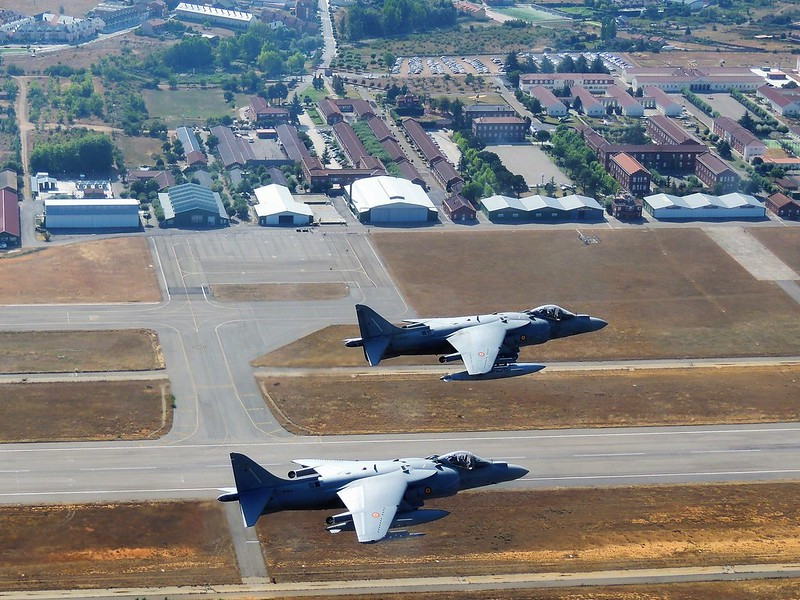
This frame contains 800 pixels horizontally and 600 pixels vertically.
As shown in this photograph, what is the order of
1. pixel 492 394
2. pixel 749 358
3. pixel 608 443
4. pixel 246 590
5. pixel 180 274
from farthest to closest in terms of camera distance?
pixel 180 274 < pixel 749 358 < pixel 492 394 < pixel 608 443 < pixel 246 590

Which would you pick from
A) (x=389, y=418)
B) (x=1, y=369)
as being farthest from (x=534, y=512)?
(x=1, y=369)

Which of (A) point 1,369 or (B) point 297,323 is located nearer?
(A) point 1,369

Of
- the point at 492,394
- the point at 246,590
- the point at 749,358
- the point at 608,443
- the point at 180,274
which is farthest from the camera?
the point at 180,274

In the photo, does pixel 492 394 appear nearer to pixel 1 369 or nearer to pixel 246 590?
pixel 246 590

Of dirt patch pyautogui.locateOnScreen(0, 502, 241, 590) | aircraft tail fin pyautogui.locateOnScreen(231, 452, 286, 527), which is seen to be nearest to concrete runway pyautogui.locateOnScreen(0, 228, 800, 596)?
dirt patch pyautogui.locateOnScreen(0, 502, 241, 590)

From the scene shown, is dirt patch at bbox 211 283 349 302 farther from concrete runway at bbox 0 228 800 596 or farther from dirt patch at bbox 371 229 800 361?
concrete runway at bbox 0 228 800 596

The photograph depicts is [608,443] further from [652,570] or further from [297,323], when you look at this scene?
[297,323]

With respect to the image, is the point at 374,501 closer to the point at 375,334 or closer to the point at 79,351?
the point at 375,334

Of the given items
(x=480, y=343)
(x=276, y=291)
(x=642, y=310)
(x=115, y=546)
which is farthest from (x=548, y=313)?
(x=276, y=291)
